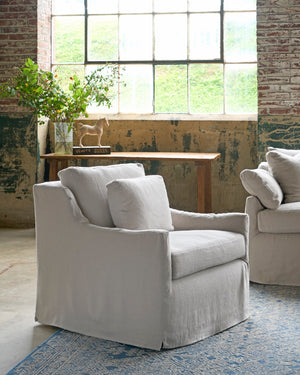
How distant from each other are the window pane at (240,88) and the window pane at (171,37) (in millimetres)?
542

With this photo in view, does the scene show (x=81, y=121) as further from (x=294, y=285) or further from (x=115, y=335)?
(x=115, y=335)

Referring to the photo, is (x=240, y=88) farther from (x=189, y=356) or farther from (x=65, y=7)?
(x=189, y=356)

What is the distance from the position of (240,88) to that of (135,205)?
3.41 m

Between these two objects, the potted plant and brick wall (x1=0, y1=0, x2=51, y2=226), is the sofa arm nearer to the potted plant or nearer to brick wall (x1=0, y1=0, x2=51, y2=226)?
the potted plant

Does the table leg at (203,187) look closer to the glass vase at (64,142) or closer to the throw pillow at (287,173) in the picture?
the throw pillow at (287,173)

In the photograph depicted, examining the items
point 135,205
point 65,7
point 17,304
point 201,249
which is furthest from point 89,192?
point 65,7

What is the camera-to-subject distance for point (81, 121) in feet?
21.6

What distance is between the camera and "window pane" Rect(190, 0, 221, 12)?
6328 mm

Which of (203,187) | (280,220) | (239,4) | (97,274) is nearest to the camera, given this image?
(97,274)

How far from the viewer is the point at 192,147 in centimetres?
631

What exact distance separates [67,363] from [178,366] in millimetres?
508

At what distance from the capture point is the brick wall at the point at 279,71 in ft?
19.0

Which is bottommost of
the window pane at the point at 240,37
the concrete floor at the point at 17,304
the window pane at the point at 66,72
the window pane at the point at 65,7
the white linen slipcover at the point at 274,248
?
the concrete floor at the point at 17,304

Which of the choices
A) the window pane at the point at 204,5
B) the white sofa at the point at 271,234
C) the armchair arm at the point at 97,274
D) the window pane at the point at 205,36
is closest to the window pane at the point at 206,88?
the window pane at the point at 205,36
